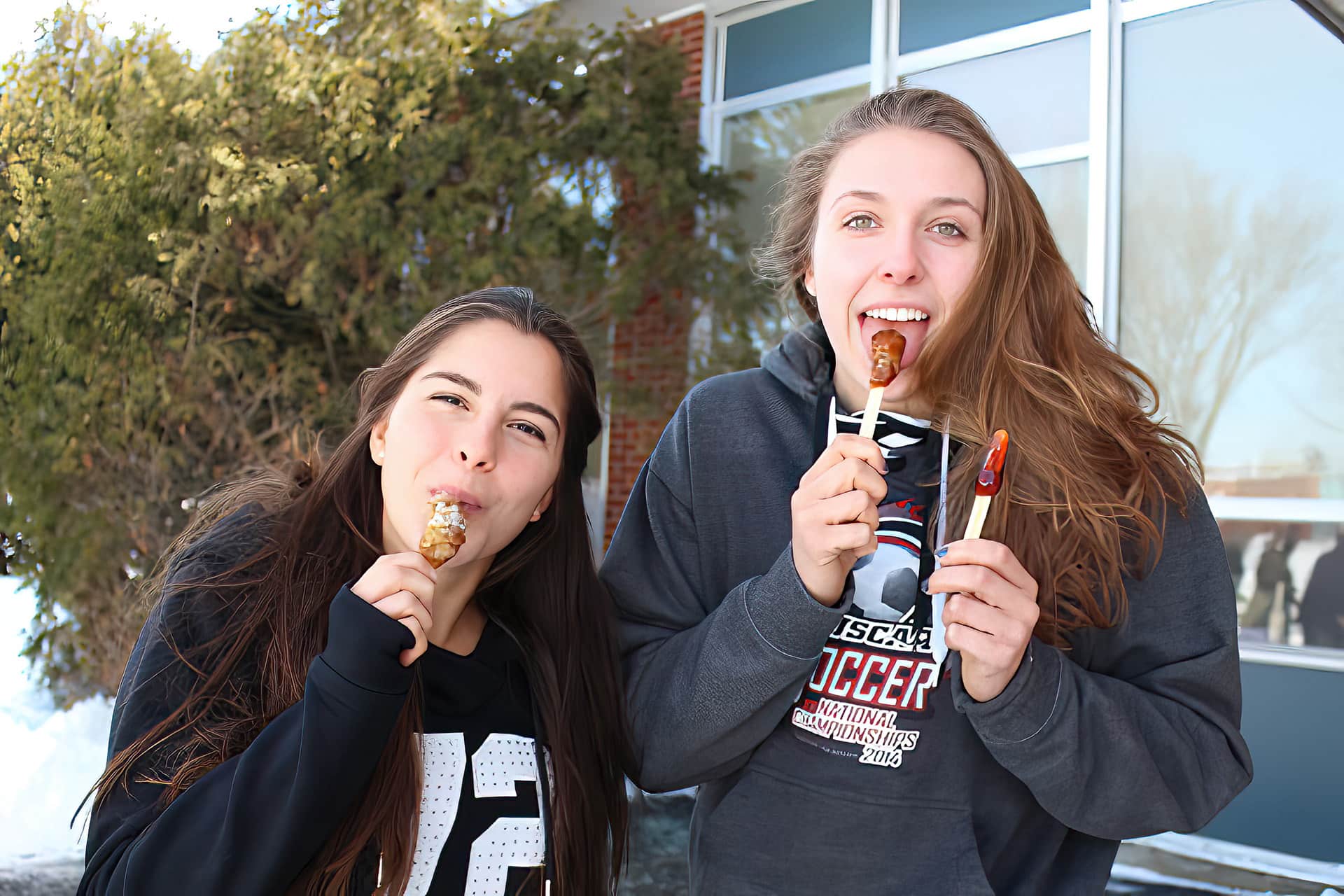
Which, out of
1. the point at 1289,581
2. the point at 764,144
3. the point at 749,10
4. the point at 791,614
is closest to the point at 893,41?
the point at 764,144

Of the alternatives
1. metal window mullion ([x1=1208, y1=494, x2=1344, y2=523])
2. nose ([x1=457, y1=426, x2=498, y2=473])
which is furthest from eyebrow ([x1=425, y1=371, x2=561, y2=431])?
metal window mullion ([x1=1208, y1=494, x2=1344, y2=523])

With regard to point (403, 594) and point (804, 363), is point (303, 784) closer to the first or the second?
point (403, 594)

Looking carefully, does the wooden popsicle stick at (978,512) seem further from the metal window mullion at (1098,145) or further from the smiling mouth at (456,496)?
the metal window mullion at (1098,145)

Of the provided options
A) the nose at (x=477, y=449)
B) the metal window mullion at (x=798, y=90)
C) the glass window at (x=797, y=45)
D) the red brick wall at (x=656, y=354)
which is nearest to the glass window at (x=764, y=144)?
the metal window mullion at (x=798, y=90)

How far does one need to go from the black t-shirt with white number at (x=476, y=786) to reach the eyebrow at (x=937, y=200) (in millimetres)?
960

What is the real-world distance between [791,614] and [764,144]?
613cm

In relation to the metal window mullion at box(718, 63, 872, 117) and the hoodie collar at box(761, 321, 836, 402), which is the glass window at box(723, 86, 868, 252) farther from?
the hoodie collar at box(761, 321, 836, 402)

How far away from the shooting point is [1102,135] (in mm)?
5457

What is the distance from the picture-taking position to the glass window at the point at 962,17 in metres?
5.67

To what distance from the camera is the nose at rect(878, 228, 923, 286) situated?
1.57 m

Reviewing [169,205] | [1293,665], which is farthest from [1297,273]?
[169,205]

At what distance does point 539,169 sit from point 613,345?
1.20m

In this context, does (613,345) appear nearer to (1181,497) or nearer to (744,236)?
(744,236)

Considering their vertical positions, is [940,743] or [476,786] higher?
[940,743]
